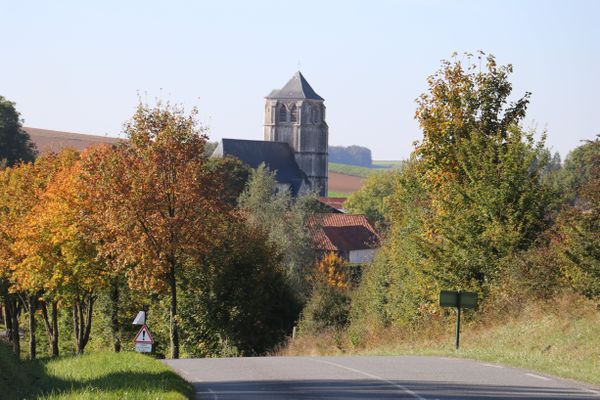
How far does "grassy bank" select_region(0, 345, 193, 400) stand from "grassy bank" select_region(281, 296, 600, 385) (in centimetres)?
714

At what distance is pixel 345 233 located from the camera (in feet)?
405

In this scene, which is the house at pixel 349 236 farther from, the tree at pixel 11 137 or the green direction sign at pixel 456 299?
the green direction sign at pixel 456 299

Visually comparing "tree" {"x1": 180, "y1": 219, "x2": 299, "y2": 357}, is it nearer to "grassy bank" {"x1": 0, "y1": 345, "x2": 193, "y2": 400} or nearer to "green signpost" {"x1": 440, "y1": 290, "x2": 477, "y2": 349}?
"green signpost" {"x1": 440, "y1": 290, "x2": 477, "y2": 349}

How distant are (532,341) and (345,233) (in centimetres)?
9708

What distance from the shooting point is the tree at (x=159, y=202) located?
41.8m

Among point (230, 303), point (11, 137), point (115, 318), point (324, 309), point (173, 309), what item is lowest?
point (115, 318)

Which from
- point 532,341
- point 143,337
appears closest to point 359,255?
point 532,341

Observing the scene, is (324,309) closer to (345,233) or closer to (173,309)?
(173,309)

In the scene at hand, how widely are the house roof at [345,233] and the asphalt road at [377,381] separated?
278ft

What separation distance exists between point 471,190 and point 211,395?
20.9m

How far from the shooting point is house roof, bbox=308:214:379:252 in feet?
375

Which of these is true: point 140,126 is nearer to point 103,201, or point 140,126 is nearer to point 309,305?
point 103,201

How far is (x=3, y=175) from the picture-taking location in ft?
204

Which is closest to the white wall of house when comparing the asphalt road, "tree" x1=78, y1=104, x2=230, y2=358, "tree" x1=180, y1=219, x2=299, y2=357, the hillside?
the hillside
